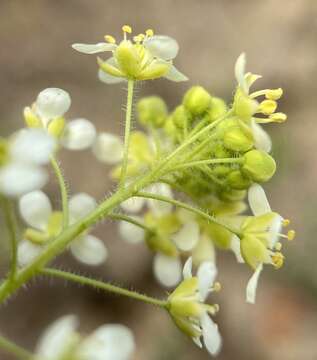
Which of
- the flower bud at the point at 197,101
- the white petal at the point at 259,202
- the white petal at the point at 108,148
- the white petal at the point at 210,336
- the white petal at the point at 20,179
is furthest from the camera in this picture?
the white petal at the point at 108,148

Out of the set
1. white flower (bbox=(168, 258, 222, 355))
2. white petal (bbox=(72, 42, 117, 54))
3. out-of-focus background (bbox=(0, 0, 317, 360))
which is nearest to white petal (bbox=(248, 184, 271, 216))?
white flower (bbox=(168, 258, 222, 355))

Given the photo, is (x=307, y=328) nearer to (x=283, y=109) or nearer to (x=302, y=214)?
(x=302, y=214)

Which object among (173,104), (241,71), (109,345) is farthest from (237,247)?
(173,104)

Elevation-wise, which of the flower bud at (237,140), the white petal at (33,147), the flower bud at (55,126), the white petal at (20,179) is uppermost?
the white petal at (33,147)

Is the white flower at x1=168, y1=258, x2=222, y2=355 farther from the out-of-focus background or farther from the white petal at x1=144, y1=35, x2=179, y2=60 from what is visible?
the out-of-focus background

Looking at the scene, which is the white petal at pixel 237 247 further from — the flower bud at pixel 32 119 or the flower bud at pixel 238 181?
the flower bud at pixel 32 119

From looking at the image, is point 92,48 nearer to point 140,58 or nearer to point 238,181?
point 140,58

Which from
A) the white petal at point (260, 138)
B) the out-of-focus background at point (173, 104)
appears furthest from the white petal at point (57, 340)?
the out-of-focus background at point (173, 104)
